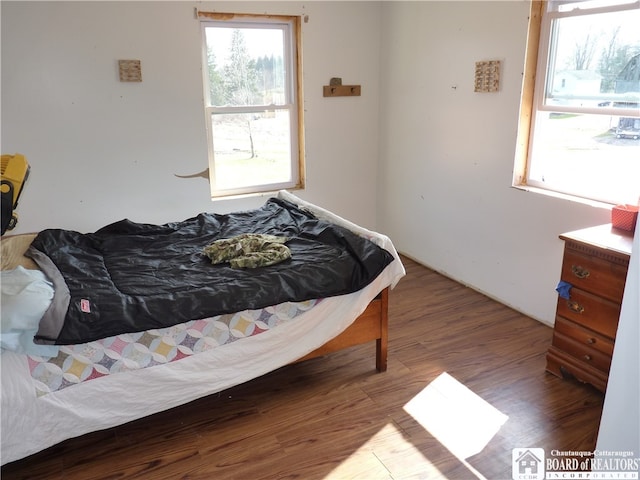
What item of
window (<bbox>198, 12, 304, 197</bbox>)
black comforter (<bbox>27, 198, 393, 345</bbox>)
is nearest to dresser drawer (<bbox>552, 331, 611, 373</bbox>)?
black comforter (<bbox>27, 198, 393, 345</bbox>)

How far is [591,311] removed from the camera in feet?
7.82

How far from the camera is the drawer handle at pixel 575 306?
243 centimetres

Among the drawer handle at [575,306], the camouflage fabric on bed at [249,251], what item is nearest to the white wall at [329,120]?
the drawer handle at [575,306]

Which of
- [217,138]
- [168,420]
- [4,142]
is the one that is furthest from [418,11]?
[168,420]

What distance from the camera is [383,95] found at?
4371 millimetres

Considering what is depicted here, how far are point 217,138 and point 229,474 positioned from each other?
260 centimetres

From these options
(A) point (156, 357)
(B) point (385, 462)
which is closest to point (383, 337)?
(B) point (385, 462)

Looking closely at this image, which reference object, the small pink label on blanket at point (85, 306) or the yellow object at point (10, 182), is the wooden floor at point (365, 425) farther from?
the yellow object at point (10, 182)

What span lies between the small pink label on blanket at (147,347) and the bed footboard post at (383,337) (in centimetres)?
45

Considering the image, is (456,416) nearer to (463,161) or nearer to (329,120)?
(463,161)

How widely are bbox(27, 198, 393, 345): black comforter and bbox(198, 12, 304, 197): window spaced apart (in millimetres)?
1077

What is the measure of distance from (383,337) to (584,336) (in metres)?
0.97

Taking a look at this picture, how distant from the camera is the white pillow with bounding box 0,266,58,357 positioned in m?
1.76

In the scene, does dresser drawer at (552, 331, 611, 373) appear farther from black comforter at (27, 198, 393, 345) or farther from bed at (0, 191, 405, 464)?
black comforter at (27, 198, 393, 345)
